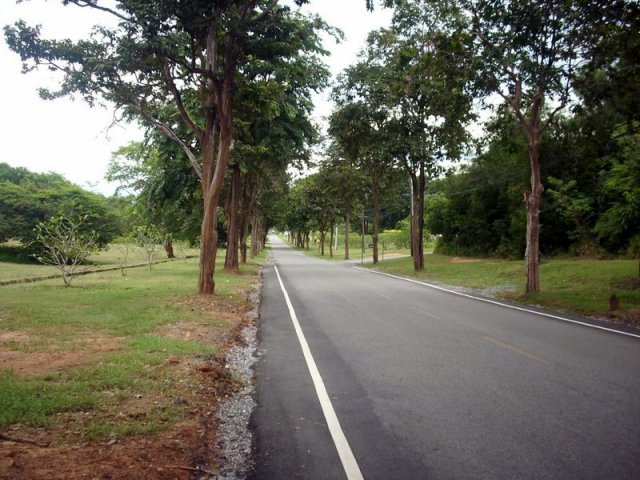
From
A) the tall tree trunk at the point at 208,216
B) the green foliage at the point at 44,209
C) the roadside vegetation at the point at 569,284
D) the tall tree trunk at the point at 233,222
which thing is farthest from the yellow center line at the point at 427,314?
the green foliage at the point at 44,209

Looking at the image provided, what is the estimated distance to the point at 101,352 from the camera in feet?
24.9

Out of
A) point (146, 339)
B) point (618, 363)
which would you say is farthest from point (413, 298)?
point (146, 339)

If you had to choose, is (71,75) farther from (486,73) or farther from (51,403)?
(486,73)

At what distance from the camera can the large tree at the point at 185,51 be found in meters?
11.6

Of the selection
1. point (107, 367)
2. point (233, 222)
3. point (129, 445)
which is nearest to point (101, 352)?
point (107, 367)

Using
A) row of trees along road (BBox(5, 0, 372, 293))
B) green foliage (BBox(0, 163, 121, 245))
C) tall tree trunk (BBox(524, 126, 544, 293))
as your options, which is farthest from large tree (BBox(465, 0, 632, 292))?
green foliage (BBox(0, 163, 121, 245))

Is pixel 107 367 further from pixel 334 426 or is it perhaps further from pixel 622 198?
pixel 622 198

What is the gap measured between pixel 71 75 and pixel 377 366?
11.3m

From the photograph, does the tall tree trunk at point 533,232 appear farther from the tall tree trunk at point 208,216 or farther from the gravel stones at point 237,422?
the gravel stones at point 237,422

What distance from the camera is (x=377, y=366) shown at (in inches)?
296

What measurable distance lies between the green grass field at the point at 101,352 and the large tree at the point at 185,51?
145 inches

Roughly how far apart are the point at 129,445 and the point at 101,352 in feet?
11.5

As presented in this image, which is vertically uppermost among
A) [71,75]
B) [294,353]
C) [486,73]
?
[486,73]

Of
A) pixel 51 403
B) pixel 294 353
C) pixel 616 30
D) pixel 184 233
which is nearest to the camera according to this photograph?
pixel 51 403
